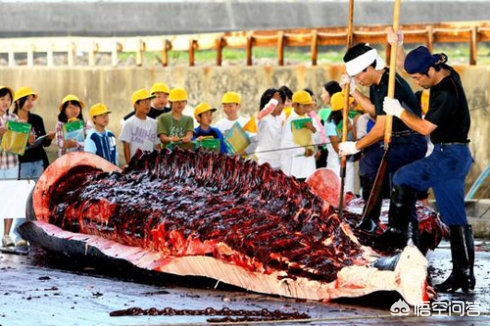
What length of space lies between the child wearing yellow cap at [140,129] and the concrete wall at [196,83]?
6269 millimetres

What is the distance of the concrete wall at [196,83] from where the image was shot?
20797 millimetres

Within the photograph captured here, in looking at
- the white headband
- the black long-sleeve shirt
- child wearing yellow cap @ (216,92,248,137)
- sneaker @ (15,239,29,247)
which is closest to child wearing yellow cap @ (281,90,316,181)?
child wearing yellow cap @ (216,92,248,137)

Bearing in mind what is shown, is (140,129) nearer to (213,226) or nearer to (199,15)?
(213,226)

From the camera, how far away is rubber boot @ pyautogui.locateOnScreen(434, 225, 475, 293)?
1102 centimetres

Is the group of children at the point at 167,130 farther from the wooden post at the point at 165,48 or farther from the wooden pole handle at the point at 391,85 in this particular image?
the wooden post at the point at 165,48

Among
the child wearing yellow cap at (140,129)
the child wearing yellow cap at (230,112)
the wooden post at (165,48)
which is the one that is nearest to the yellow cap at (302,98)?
the child wearing yellow cap at (230,112)

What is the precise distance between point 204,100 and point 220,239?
48.7 feet

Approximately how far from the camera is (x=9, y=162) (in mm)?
A: 15039

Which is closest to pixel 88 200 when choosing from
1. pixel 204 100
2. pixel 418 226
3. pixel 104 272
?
pixel 104 272

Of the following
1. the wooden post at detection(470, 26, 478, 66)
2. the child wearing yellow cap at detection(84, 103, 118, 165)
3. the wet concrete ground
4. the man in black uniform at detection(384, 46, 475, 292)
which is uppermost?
the wooden post at detection(470, 26, 478, 66)

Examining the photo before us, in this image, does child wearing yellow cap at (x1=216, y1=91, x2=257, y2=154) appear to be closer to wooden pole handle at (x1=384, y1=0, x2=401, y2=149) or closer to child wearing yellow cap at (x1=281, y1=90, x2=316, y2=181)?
child wearing yellow cap at (x1=281, y1=90, x2=316, y2=181)

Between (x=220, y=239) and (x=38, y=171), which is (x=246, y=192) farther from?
(x=38, y=171)

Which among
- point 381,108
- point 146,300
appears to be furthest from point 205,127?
point 146,300

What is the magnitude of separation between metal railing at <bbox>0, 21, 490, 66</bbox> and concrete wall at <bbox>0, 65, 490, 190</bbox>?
495 millimetres
